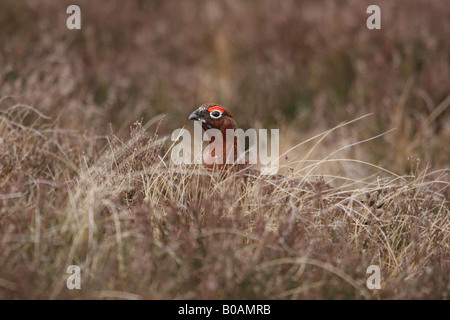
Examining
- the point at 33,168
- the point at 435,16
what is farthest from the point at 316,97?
the point at 33,168

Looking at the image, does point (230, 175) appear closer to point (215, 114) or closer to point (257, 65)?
point (215, 114)

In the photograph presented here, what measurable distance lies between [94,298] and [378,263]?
51.2 inches

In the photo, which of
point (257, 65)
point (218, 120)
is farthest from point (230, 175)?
point (257, 65)

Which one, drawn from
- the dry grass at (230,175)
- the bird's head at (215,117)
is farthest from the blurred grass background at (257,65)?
the bird's head at (215,117)

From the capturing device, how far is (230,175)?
11.1 feet

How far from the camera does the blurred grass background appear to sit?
597 cm

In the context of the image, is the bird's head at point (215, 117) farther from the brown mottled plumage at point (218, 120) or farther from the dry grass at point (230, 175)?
the dry grass at point (230, 175)

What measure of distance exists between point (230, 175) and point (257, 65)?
4276mm

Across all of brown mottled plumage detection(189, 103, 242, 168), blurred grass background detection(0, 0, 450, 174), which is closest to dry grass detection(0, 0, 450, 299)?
blurred grass background detection(0, 0, 450, 174)

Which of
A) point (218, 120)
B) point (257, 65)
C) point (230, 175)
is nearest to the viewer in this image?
point (230, 175)

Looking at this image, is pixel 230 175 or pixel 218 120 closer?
pixel 230 175

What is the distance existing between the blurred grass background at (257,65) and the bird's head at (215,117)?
6.01 ft
